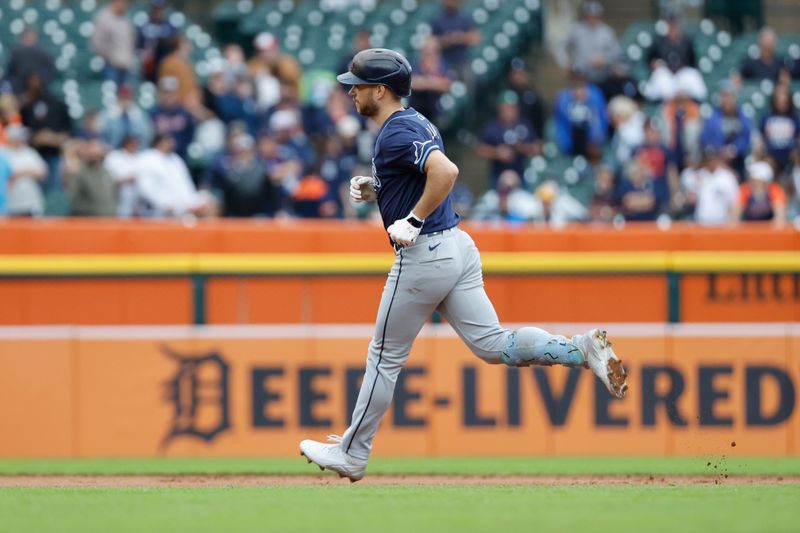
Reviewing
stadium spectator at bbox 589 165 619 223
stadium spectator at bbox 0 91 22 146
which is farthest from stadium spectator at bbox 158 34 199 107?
stadium spectator at bbox 589 165 619 223

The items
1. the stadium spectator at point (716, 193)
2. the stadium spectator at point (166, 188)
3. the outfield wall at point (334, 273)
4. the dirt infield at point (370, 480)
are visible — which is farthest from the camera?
the stadium spectator at point (716, 193)

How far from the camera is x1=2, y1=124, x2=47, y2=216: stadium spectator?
13703mm

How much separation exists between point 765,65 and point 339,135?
17.0 ft

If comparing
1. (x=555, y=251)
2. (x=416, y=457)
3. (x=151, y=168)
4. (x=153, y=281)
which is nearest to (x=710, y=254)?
(x=555, y=251)

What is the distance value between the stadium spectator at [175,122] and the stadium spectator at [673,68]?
5.21 meters

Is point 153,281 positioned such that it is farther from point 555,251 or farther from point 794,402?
point 794,402

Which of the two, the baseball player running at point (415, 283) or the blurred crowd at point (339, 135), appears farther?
the blurred crowd at point (339, 135)

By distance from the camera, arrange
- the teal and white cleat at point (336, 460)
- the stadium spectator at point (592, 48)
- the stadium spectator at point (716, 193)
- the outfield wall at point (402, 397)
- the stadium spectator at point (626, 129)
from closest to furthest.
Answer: the teal and white cleat at point (336, 460), the outfield wall at point (402, 397), the stadium spectator at point (716, 193), the stadium spectator at point (626, 129), the stadium spectator at point (592, 48)

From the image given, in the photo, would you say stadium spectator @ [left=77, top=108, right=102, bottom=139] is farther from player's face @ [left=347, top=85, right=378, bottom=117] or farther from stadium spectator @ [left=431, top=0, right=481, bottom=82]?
player's face @ [left=347, top=85, right=378, bottom=117]

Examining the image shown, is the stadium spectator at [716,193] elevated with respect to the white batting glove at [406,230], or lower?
elevated

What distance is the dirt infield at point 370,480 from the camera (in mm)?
8133

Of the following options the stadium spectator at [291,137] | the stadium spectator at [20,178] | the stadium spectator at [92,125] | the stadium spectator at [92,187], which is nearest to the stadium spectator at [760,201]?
the stadium spectator at [291,137]

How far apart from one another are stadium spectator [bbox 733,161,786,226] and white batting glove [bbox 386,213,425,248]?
7987 millimetres

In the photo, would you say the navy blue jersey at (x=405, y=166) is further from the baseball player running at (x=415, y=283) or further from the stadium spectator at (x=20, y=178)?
the stadium spectator at (x=20, y=178)
